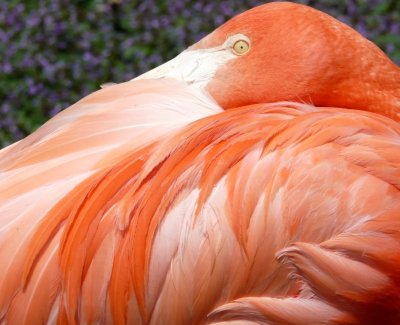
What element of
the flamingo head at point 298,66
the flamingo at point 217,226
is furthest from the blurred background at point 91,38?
the flamingo at point 217,226

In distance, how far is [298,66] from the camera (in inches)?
81.2

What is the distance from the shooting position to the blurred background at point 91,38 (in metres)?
4.02

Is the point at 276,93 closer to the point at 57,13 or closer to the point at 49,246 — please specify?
the point at 49,246

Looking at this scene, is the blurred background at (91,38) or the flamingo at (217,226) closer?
the flamingo at (217,226)

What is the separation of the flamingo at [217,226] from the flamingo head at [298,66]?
136 millimetres

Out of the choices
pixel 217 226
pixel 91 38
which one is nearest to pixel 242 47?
pixel 217 226

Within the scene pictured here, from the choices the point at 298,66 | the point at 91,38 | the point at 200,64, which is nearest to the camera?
the point at 298,66

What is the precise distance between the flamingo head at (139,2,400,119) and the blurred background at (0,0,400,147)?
193 centimetres

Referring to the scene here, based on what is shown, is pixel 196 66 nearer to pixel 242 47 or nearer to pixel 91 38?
pixel 242 47

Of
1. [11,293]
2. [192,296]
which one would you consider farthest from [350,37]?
[11,293]

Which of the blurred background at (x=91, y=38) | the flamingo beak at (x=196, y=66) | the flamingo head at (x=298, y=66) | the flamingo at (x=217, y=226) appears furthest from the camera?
the blurred background at (x=91, y=38)

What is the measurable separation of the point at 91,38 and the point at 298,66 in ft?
7.81

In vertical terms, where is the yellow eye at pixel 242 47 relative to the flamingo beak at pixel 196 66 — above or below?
above

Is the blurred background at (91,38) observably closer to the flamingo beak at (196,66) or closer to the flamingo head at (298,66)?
the flamingo beak at (196,66)
